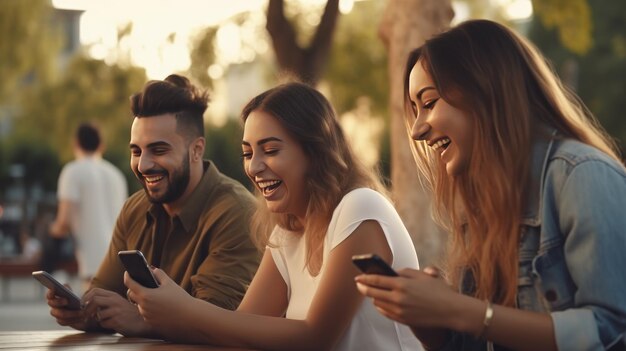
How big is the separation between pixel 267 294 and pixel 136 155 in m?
1.15

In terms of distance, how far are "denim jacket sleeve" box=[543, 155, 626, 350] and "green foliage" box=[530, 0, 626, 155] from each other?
36675mm

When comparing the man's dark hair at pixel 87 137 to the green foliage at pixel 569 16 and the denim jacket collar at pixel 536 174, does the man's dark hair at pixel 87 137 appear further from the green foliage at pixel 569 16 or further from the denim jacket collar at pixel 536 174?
the denim jacket collar at pixel 536 174

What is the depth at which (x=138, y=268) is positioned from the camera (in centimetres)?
337

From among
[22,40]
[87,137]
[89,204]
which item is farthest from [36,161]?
[89,204]

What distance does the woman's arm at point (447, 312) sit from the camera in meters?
2.55

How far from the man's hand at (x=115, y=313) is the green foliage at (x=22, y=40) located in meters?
22.1

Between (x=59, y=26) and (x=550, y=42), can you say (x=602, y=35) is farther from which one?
(x=59, y=26)

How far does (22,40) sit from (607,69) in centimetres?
2055

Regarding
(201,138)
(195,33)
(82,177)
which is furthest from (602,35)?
(201,138)

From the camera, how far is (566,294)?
271 centimetres

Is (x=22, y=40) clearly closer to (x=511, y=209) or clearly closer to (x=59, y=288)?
(x=59, y=288)

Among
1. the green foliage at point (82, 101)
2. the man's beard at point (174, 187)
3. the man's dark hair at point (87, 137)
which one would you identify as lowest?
the man's beard at point (174, 187)

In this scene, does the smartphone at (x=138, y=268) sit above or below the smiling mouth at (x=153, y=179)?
below

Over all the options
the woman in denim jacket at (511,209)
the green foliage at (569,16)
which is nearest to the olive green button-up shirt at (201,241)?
the woman in denim jacket at (511,209)
